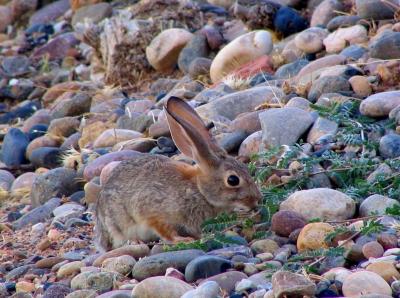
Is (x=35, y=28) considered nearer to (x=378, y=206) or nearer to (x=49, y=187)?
(x=49, y=187)

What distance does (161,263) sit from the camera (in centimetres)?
606

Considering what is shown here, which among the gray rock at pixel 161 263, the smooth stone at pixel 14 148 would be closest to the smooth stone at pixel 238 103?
the smooth stone at pixel 14 148

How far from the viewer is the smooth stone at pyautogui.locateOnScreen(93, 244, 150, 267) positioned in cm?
659

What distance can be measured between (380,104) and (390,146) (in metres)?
0.60

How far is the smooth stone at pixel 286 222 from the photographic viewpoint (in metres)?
6.49

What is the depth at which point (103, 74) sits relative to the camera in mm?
12742

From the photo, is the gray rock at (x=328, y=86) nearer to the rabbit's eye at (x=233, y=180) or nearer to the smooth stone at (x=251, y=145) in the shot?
the smooth stone at (x=251, y=145)

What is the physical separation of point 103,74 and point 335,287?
7.78 m

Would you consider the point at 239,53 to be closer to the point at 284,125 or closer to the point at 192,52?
the point at 192,52

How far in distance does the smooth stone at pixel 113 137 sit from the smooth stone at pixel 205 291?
414cm

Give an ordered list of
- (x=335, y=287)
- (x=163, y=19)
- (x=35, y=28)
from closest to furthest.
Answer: (x=335, y=287) → (x=163, y=19) → (x=35, y=28)

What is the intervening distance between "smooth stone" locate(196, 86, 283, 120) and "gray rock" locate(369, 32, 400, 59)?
0.95 m

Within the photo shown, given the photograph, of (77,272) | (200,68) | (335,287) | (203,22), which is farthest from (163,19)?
(335,287)

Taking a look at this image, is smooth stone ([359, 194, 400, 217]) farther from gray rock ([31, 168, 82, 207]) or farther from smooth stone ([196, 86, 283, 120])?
gray rock ([31, 168, 82, 207])
